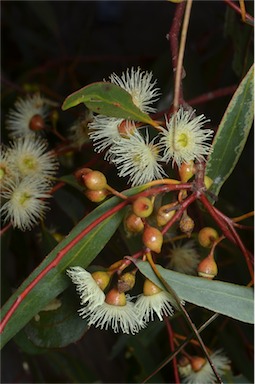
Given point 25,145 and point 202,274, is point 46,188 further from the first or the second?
point 202,274

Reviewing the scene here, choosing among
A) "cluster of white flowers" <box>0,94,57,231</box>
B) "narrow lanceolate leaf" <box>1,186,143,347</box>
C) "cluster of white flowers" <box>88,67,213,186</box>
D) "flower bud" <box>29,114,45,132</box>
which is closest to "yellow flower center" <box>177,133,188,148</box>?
"cluster of white flowers" <box>88,67,213,186</box>

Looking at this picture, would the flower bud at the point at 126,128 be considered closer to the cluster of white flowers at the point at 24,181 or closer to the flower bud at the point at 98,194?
the flower bud at the point at 98,194

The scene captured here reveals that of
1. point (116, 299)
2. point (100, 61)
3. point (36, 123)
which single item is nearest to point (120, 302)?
point (116, 299)

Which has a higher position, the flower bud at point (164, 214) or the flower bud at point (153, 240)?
the flower bud at point (164, 214)

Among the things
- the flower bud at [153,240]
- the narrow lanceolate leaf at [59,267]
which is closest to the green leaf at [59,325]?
the narrow lanceolate leaf at [59,267]

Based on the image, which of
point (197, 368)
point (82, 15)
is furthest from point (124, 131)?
point (82, 15)

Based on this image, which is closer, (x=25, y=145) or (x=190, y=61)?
(x=25, y=145)
